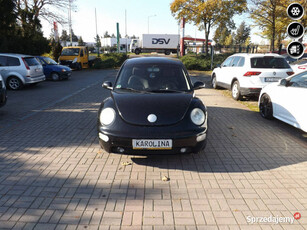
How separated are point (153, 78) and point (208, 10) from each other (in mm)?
21916

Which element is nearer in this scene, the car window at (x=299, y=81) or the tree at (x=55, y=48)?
the car window at (x=299, y=81)

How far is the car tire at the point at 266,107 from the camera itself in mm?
6905

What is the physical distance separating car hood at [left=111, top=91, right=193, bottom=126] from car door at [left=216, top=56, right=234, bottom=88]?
272 inches

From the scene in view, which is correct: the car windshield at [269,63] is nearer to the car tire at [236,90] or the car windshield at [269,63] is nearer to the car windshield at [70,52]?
the car tire at [236,90]

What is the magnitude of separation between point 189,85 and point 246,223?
2856 millimetres

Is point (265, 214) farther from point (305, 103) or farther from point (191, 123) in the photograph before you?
point (305, 103)

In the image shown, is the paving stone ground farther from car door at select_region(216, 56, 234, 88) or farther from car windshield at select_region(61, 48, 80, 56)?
car windshield at select_region(61, 48, 80, 56)

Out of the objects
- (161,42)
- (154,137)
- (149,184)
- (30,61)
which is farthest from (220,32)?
(149,184)

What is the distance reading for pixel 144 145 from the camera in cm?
382

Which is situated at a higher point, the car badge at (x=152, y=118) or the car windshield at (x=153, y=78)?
the car windshield at (x=153, y=78)

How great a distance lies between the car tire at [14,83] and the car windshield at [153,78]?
890cm

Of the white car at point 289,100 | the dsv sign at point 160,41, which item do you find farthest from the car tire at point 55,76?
the dsv sign at point 160,41

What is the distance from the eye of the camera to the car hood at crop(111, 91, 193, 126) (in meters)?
3.93

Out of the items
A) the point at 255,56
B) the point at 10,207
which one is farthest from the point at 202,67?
the point at 10,207
